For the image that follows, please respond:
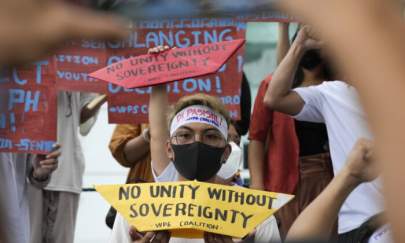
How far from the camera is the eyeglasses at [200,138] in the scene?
14.2 ft

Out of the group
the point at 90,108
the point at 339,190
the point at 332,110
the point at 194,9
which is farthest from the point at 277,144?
the point at 194,9

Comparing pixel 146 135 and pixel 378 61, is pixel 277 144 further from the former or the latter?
pixel 378 61

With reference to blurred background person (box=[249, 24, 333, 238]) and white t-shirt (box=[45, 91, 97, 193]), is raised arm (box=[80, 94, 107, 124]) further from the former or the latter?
blurred background person (box=[249, 24, 333, 238])

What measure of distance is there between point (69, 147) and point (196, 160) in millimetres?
2419

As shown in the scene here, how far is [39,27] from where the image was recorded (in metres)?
0.75

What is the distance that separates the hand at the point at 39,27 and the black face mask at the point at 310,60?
423 centimetres

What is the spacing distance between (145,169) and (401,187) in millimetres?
4910

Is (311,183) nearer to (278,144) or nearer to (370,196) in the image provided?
(278,144)

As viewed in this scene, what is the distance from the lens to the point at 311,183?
17.0 ft

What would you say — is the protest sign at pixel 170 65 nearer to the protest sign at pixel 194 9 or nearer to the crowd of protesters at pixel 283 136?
the crowd of protesters at pixel 283 136

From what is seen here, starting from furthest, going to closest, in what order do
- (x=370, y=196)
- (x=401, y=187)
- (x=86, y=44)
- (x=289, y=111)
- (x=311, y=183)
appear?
1. (x=311, y=183)
2. (x=289, y=111)
3. (x=370, y=196)
4. (x=86, y=44)
5. (x=401, y=187)

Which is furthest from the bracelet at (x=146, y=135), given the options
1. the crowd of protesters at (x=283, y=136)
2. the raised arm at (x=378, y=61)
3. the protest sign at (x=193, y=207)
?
the raised arm at (x=378, y=61)

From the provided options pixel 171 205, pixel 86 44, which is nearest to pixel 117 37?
pixel 86 44

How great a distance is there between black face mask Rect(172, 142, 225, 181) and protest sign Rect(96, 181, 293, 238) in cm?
38
